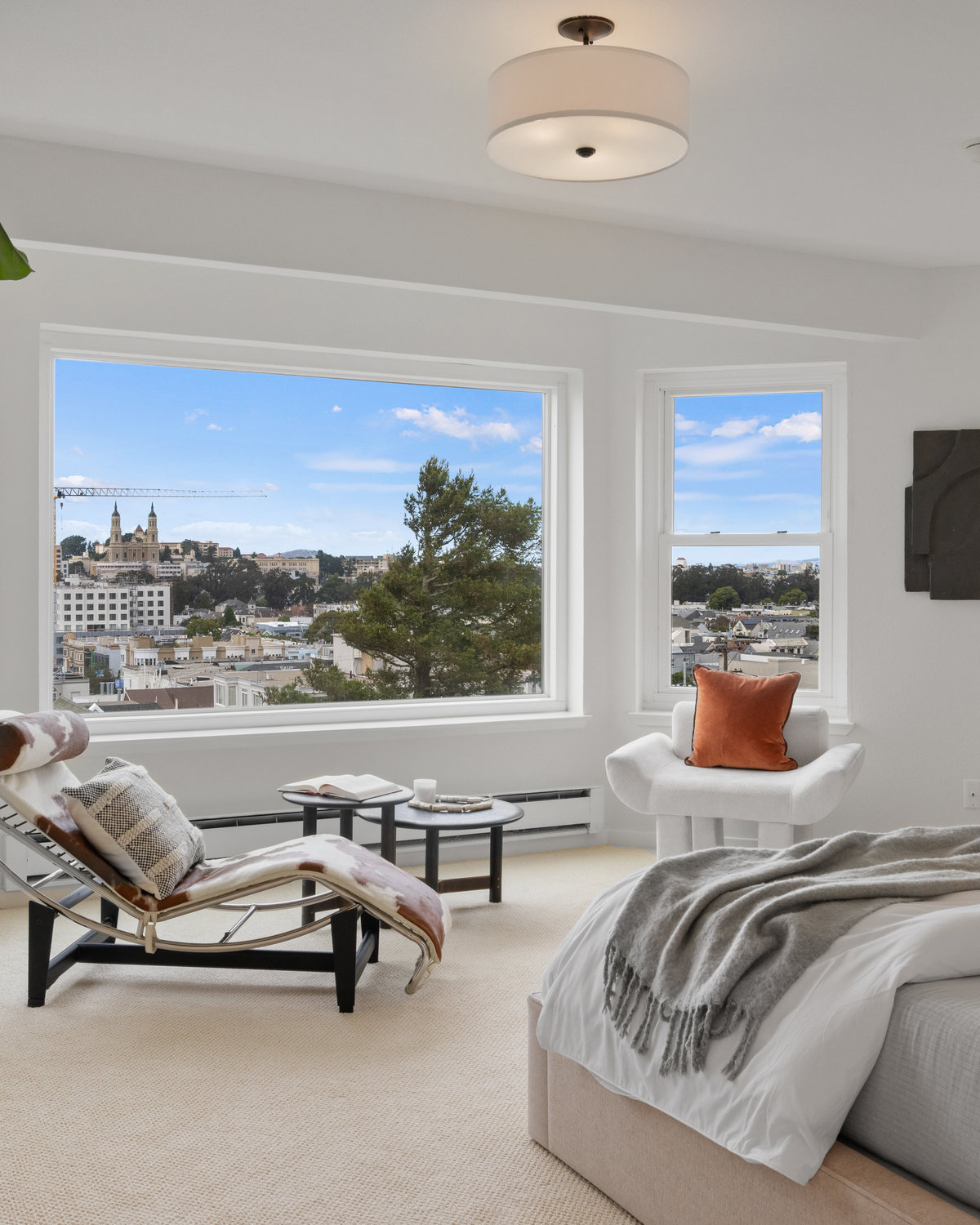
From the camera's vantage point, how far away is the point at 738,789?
4.29 m

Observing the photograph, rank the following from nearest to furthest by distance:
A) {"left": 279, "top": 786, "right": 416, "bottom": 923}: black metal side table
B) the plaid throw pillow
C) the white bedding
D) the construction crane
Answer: the white bedding → the plaid throw pillow → {"left": 279, "top": 786, "right": 416, "bottom": 923}: black metal side table → the construction crane

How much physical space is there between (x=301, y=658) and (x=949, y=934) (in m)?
3.73

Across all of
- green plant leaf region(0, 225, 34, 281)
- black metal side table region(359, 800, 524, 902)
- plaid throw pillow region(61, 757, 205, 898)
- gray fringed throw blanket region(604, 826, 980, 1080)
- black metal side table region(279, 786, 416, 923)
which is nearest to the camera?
green plant leaf region(0, 225, 34, 281)

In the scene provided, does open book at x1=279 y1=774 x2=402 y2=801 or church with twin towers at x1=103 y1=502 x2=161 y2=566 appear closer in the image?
open book at x1=279 y1=774 x2=402 y2=801

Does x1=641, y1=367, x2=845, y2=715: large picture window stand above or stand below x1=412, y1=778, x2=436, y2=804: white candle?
above

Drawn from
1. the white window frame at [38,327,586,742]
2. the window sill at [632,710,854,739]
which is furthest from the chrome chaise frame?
the window sill at [632,710,854,739]

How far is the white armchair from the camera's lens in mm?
4176

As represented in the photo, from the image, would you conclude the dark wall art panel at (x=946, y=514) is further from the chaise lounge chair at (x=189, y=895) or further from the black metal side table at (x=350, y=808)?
the chaise lounge chair at (x=189, y=895)

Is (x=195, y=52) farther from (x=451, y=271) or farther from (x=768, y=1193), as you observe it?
(x=768, y=1193)

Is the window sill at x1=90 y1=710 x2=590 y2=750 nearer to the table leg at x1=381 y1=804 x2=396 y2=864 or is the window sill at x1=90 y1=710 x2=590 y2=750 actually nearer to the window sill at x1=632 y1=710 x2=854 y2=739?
the window sill at x1=632 y1=710 x2=854 y2=739

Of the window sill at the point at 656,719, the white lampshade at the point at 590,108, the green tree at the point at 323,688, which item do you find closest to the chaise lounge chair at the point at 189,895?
the green tree at the point at 323,688

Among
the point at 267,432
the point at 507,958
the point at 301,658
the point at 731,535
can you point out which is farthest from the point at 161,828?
the point at 731,535

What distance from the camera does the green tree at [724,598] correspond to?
5.48 metres

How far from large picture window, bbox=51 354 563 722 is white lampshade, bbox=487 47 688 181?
97.8 inches
